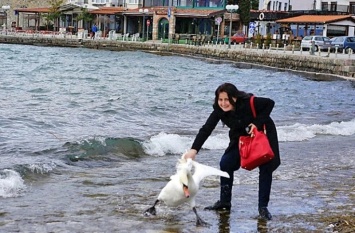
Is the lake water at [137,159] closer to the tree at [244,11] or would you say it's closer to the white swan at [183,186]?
the white swan at [183,186]

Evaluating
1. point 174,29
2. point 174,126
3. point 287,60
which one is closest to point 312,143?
point 174,126

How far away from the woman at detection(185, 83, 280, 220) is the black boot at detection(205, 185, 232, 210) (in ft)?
0.73

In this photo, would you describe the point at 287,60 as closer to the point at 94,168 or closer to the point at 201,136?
the point at 94,168

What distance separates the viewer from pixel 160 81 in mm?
36312

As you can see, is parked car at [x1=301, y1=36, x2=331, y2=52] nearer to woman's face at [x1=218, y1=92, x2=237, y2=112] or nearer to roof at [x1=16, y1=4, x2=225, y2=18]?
roof at [x1=16, y1=4, x2=225, y2=18]

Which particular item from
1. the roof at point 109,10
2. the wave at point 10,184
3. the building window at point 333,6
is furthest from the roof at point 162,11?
the wave at point 10,184

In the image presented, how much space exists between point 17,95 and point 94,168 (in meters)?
15.2

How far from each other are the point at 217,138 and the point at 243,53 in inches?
1465

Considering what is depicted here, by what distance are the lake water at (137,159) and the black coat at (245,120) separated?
80 centimetres

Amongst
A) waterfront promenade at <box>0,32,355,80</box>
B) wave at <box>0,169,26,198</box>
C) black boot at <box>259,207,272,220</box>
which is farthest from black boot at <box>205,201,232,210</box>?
waterfront promenade at <box>0,32,355,80</box>

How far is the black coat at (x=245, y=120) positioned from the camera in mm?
6711

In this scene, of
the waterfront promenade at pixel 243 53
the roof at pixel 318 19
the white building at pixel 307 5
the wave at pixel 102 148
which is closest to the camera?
the wave at pixel 102 148

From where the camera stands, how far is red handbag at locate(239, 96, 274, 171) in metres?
6.67

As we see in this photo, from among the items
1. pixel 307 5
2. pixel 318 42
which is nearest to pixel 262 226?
Result: pixel 318 42
